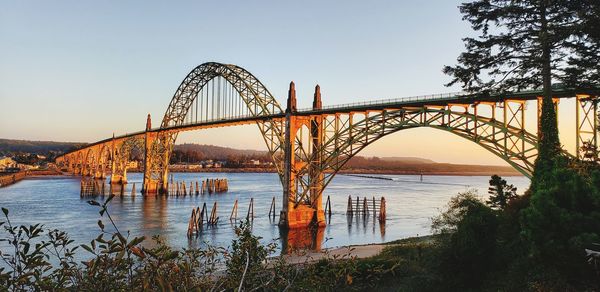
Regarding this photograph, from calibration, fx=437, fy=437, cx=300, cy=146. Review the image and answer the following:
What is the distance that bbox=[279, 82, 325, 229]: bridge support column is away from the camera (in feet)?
117

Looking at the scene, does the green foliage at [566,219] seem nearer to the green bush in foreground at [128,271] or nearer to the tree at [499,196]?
the green bush in foreground at [128,271]

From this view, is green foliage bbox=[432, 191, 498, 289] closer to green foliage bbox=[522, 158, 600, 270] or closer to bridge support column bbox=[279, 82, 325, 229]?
green foliage bbox=[522, 158, 600, 270]

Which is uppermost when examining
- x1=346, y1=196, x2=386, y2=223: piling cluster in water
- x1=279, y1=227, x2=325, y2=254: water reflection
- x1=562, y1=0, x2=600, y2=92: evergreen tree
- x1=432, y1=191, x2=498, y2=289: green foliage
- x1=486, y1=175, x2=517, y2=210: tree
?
x1=562, y1=0, x2=600, y2=92: evergreen tree

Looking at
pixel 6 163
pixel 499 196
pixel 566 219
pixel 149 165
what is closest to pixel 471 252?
pixel 566 219

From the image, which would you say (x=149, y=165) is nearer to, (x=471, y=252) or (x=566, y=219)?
(x=471, y=252)

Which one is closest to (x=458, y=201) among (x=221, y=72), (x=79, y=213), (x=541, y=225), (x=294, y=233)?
(x=541, y=225)

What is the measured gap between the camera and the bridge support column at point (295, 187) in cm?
3559

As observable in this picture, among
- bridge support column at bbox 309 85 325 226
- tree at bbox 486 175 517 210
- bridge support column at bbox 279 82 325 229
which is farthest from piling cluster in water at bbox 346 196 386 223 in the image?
tree at bbox 486 175 517 210

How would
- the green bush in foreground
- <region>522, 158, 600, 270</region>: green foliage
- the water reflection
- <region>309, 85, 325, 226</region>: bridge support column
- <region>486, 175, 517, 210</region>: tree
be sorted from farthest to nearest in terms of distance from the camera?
1. <region>309, 85, 325, 226</region>: bridge support column
2. the water reflection
3. <region>486, 175, 517, 210</region>: tree
4. <region>522, 158, 600, 270</region>: green foliage
5. the green bush in foreground

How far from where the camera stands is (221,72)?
5203cm

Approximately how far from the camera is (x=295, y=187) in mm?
36438

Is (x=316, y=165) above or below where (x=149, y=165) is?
above

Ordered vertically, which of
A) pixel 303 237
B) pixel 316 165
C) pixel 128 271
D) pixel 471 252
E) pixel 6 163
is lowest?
pixel 303 237

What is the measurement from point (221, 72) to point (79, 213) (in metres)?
22.0
